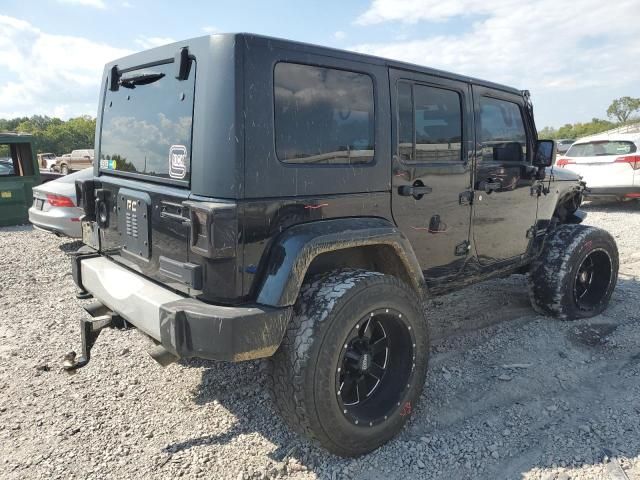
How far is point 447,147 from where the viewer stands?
11.0ft

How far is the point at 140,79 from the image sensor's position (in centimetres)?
288

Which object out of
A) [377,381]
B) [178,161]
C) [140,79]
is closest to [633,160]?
[377,381]

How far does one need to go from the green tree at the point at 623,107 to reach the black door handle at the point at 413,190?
6576 centimetres

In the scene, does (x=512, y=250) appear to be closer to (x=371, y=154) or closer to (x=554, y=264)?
(x=554, y=264)

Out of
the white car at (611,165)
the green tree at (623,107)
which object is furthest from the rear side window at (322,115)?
the green tree at (623,107)

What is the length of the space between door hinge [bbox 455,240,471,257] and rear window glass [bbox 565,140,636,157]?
29.0 ft

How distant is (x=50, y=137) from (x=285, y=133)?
6285 centimetres

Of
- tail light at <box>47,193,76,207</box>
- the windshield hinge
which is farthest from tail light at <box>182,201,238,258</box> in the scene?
tail light at <box>47,193,76,207</box>

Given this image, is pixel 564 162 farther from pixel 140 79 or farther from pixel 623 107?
pixel 623 107

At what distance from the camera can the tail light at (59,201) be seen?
7.13 metres

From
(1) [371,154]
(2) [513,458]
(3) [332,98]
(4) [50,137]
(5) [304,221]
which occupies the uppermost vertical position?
(4) [50,137]

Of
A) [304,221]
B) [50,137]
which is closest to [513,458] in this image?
[304,221]

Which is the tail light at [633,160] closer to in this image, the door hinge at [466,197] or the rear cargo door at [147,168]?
the door hinge at [466,197]

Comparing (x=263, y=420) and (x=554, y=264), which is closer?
(x=263, y=420)
